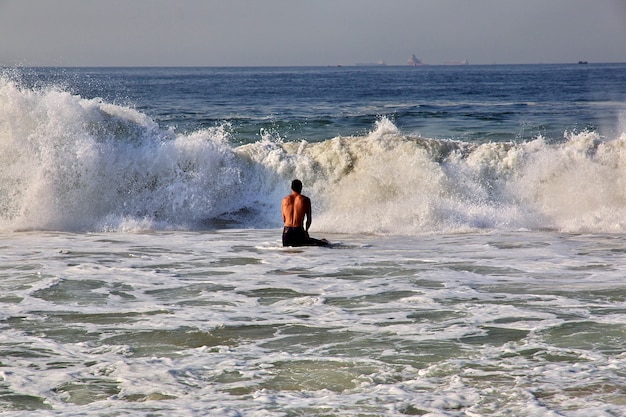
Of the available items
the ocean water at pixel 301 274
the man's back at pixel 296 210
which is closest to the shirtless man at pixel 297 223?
the man's back at pixel 296 210

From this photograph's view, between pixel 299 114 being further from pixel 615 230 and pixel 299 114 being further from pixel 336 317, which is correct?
pixel 336 317

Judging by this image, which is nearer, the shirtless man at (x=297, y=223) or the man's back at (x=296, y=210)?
the shirtless man at (x=297, y=223)

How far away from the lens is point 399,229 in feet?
46.0

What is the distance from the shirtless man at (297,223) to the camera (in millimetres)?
11961

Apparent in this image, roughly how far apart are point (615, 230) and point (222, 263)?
7.05 metres

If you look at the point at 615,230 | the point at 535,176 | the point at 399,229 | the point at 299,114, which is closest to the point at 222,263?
the point at 399,229

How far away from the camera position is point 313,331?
749 centimetres

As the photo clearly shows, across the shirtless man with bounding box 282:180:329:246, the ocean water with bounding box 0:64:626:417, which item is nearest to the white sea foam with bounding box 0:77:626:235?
the ocean water with bounding box 0:64:626:417

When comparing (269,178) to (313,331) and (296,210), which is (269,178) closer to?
(296,210)

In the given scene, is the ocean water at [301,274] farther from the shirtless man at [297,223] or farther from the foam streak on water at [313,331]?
the shirtless man at [297,223]

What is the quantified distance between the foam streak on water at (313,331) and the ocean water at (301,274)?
0.03 meters

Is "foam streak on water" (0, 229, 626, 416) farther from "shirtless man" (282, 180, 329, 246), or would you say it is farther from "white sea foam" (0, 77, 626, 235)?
"white sea foam" (0, 77, 626, 235)

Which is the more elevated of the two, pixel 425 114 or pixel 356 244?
pixel 425 114

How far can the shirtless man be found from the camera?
12.0m
